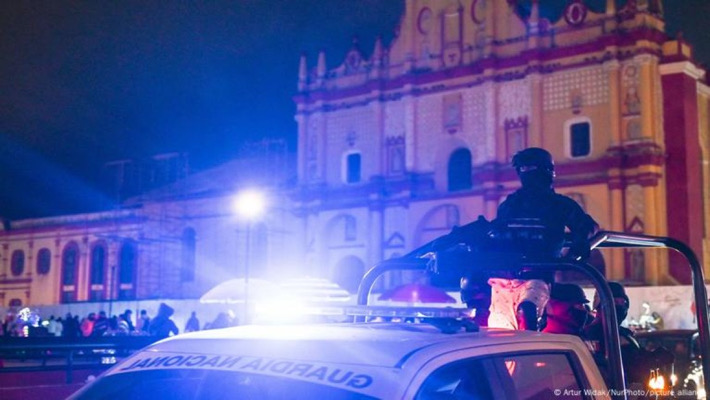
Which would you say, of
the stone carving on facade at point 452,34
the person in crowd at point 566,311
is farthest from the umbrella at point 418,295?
the person in crowd at point 566,311

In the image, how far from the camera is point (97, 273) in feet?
143

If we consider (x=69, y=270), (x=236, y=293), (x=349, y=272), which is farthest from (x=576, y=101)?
(x=69, y=270)

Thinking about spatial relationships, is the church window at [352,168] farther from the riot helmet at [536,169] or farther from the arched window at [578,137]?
the riot helmet at [536,169]

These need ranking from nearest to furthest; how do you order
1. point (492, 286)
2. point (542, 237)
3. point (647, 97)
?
point (542, 237) < point (492, 286) < point (647, 97)

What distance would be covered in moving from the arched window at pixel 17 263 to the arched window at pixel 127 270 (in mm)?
7466

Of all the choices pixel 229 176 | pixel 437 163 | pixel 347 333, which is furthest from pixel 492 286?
pixel 229 176

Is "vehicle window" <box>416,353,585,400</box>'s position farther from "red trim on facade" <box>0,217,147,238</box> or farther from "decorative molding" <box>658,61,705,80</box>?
"red trim on facade" <box>0,217,147,238</box>

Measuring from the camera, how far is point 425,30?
110 ft

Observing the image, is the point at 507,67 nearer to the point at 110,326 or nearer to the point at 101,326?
the point at 110,326

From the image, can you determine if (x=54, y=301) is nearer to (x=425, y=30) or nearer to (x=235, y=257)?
(x=235, y=257)

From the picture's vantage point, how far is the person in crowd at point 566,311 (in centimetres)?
436

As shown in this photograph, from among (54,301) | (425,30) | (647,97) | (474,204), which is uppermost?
(425,30)

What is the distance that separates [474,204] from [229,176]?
534 inches

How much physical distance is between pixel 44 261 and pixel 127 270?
6.30 meters
